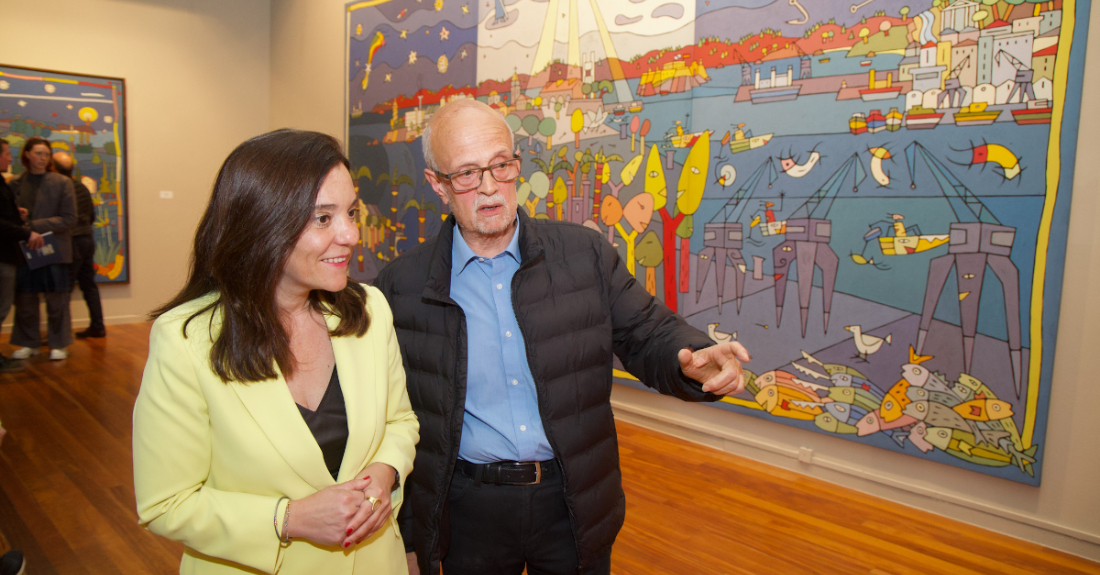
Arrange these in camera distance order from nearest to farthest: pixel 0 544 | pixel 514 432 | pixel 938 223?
pixel 514 432
pixel 0 544
pixel 938 223

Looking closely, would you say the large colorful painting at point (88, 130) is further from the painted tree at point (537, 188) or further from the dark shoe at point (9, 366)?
the painted tree at point (537, 188)

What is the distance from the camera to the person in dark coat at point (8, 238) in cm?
506

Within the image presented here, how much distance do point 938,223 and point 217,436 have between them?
10.4ft

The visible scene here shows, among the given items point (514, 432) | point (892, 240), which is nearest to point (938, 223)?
point (892, 240)

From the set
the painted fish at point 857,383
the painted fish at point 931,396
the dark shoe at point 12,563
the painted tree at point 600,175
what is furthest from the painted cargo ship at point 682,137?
the dark shoe at point 12,563

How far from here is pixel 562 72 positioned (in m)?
4.57

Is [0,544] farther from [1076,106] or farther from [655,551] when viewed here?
[1076,106]

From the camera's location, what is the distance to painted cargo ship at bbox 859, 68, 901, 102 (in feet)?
10.3

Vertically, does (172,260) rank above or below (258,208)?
below

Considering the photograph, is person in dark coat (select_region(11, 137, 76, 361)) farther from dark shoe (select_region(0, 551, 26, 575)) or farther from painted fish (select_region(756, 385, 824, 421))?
painted fish (select_region(756, 385, 824, 421))

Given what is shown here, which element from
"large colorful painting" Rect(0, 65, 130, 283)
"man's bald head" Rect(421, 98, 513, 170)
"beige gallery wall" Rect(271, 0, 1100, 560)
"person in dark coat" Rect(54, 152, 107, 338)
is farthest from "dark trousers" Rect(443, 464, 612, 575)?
"large colorful painting" Rect(0, 65, 130, 283)

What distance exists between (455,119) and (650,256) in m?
2.70

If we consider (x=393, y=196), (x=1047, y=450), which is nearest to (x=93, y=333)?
(x=393, y=196)

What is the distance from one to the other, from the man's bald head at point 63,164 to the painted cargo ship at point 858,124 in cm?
677
